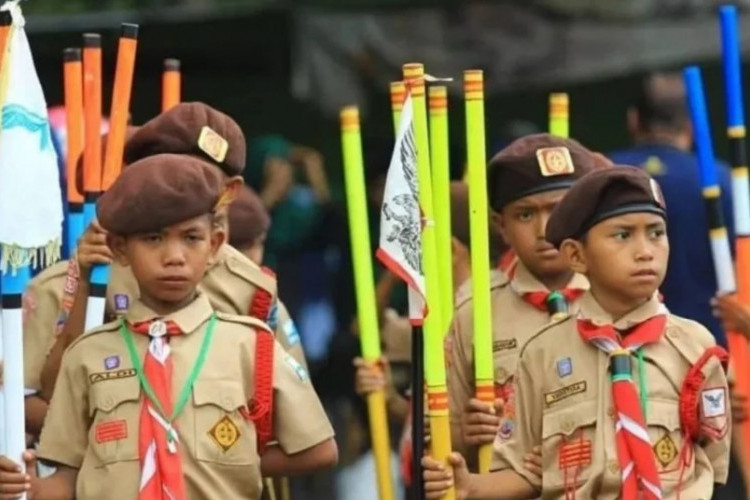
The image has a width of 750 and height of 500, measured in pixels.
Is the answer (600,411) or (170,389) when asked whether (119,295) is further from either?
(600,411)

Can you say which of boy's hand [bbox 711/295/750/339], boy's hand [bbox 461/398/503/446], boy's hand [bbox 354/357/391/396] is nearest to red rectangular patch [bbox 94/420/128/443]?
boy's hand [bbox 461/398/503/446]

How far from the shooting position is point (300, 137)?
520 inches

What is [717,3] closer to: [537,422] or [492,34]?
[492,34]

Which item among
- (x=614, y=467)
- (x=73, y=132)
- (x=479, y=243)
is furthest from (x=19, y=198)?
(x=614, y=467)

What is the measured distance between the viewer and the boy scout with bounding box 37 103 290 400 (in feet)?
23.2

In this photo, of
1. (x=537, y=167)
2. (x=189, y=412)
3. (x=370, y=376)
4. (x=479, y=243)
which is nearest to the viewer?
(x=189, y=412)

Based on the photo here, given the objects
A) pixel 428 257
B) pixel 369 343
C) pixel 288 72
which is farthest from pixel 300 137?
pixel 428 257

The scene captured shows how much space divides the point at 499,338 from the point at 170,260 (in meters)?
1.41

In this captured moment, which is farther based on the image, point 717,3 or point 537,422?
point 717,3

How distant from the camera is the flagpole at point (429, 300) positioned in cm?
654

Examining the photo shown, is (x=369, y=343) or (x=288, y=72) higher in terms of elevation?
(x=288, y=72)

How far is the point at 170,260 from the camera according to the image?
21.0 ft

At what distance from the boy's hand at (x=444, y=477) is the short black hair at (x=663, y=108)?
9.65 ft

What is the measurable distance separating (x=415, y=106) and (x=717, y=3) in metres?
6.86
